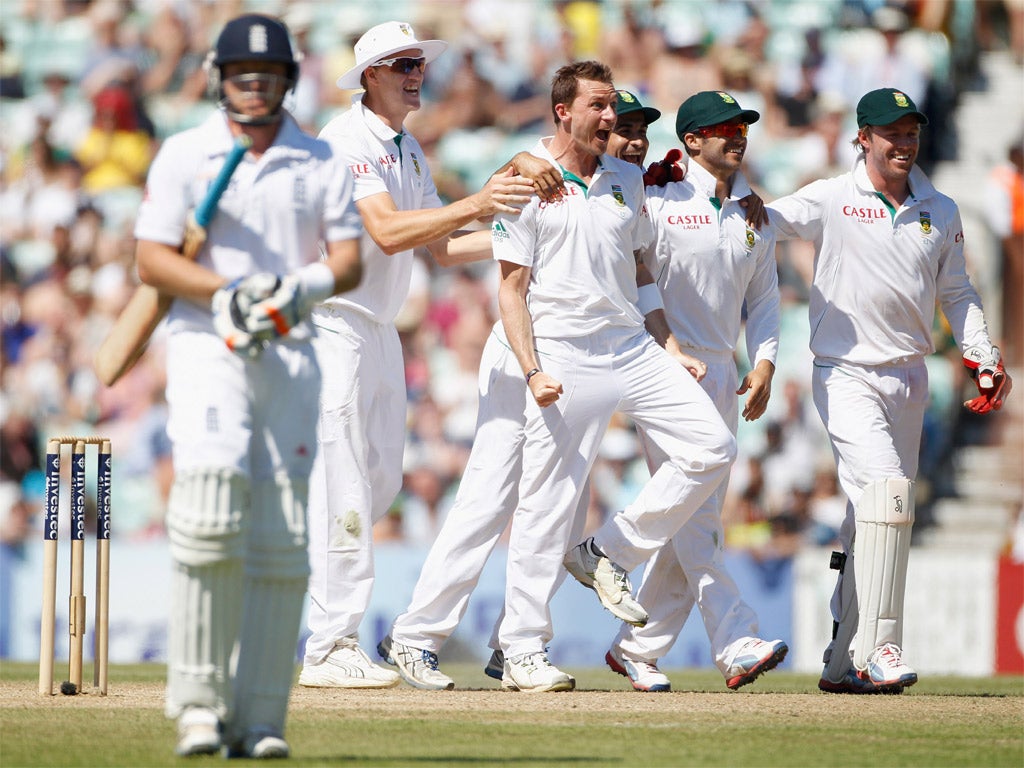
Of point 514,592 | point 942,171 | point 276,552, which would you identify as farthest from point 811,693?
point 942,171

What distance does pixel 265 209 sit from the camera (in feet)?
17.0

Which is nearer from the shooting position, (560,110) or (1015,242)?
(560,110)

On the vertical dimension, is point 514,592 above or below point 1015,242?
below

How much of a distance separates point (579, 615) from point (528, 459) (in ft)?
19.5

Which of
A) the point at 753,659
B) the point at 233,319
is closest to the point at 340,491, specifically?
the point at 753,659

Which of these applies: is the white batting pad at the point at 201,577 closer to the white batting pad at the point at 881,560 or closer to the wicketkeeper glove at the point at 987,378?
the white batting pad at the point at 881,560

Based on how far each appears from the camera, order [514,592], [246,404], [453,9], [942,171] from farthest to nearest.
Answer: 1. [453,9]
2. [942,171]
3. [514,592]
4. [246,404]

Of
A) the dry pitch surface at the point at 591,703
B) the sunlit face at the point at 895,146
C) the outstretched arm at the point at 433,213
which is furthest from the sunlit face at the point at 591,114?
the dry pitch surface at the point at 591,703

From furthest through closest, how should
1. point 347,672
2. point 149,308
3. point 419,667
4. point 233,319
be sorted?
point 419,667, point 347,672, point 149,308, point 233,319

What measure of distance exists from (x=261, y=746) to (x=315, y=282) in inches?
52.5

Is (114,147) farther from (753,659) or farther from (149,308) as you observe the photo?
(149,308)

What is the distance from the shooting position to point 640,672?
25.8 ft

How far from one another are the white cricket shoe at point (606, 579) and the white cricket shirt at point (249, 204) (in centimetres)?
235

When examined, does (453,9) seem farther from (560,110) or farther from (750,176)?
(560,110)
